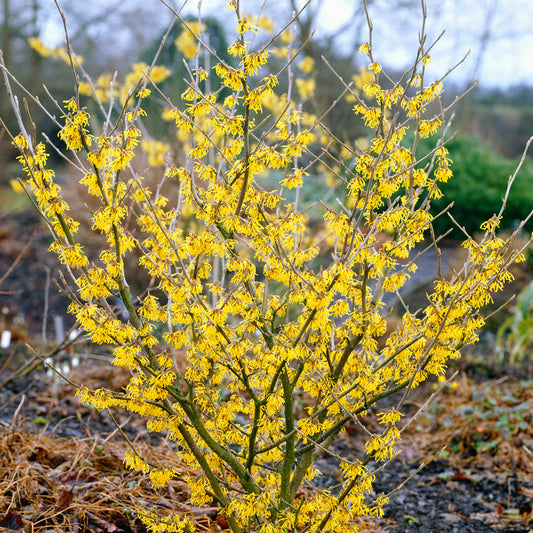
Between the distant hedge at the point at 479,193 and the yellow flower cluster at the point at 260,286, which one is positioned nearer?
the yellow flower cluster at the point at 260,286

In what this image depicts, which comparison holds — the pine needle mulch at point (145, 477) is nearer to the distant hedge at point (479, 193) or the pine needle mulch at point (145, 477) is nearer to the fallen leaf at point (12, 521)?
the fallen leaf at point (12, 521)

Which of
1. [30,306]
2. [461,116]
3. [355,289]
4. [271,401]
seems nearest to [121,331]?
[271,401]

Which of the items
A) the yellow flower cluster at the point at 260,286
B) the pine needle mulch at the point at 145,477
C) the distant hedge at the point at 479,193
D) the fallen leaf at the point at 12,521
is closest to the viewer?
the yellow flower cluster at the point at 260,286

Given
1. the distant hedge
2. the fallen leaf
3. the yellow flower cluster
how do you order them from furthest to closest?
the distant hedge
the fallen leaf
the yellow flower cluster

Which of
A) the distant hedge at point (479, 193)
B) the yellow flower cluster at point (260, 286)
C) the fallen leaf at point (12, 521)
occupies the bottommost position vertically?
the fallen leaf at point (12, 521)

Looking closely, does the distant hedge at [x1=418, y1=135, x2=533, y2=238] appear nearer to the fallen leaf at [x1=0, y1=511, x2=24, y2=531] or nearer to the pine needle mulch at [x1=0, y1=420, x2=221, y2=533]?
the pine needle mulch at [x1=0, y1=420, x2=221, y2=533]

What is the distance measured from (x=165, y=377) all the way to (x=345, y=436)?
3.08m

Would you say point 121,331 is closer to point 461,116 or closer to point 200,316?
point 200,316

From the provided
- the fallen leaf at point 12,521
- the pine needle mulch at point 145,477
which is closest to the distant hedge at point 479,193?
the pine needle mulch at point 145,477

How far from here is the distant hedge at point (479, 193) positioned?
10.8 metres

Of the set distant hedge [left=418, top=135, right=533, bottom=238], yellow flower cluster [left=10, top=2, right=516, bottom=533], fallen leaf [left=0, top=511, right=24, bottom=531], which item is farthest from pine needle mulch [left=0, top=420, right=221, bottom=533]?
distant hedge [left=418, top=135, right=533, bottom=238]

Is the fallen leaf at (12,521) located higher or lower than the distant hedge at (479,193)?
lower

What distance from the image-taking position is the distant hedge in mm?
10797

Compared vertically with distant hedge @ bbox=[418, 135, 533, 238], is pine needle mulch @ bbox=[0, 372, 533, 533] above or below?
below
